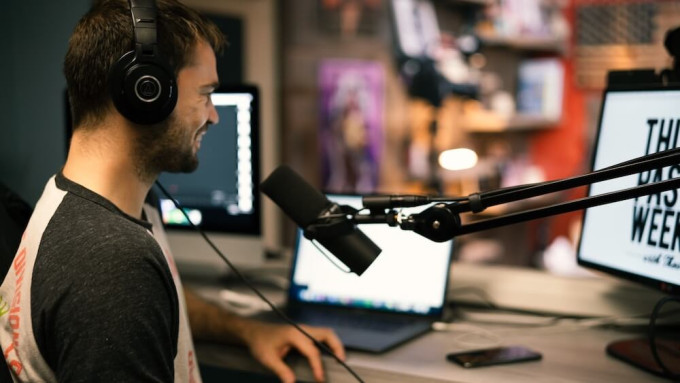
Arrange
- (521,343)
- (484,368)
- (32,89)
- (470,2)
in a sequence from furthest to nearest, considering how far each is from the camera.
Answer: (470,2) < (32,89) < (521,343) < (484,368)

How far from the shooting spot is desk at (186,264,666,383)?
1.12m

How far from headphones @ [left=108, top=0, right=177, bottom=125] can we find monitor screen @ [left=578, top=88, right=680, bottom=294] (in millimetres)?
832

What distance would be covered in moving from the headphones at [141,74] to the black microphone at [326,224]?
0.21 m

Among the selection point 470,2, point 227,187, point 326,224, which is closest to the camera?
point 326,224

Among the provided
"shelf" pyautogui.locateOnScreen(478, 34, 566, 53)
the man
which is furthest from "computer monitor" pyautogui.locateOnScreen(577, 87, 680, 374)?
"shelf" pyautogui.locateOnScreen(478, 34, 566, 53)

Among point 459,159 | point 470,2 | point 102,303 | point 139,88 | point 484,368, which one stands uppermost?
point 470,2

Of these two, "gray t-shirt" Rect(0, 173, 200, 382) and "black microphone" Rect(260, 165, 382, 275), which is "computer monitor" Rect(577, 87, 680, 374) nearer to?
"black microphone" Rect(260, 165, 382, 275)

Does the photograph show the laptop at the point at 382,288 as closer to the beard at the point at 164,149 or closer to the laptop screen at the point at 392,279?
the laptop screen at the point at 392,279

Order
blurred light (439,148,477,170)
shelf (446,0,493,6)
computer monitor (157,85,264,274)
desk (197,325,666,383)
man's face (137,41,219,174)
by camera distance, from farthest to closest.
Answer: shelf (446,0,493,6) → blurred light (439,148,477,170) → computer monitor (157,85,264,274) → desk (197,325,666,383) → man's face (137,41,219,174)

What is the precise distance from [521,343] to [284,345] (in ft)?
1.45

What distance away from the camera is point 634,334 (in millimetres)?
1329

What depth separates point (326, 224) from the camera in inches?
35.0

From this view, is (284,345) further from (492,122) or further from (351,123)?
(492,122)

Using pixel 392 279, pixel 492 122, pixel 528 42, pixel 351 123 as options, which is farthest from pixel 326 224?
pixel 528 42
